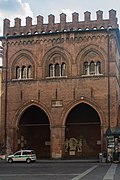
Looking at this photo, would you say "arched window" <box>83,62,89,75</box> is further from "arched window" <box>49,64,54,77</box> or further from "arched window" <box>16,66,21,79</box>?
"arched window" <box>16,66,21,79</box>

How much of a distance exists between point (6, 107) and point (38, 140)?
19.5ft

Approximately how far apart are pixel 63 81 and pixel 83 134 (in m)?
7.00

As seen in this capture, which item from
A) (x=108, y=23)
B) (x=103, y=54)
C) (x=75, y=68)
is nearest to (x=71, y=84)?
(x=75, y=68)

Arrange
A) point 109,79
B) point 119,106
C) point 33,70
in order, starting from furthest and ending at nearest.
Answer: point 119,106 < point 33,70 < point 109,79

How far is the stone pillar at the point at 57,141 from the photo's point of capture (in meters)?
39.4

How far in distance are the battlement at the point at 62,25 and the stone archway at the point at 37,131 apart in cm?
840

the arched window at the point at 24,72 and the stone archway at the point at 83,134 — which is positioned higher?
the arched window at the point at 24,72

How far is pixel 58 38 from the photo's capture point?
41406 millimetres

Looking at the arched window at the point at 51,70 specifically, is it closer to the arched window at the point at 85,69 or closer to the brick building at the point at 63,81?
the brick building at the point at 63,81

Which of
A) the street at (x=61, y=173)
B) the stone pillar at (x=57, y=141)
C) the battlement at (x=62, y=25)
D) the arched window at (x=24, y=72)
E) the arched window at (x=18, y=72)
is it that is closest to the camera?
the street at (x=61, y=173)

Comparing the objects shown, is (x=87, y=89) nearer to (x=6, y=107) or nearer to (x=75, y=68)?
(x=75, y=68)

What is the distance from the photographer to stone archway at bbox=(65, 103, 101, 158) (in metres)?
43.2

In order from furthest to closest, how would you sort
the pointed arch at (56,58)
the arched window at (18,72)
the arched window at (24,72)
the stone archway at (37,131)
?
the stone archway at (37,131)
the arched window at (18,72)
the arched window at (24,72)
the pointed arch at (56,58)

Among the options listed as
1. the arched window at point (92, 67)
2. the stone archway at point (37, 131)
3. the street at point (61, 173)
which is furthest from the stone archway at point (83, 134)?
the street at point (61, 173)
